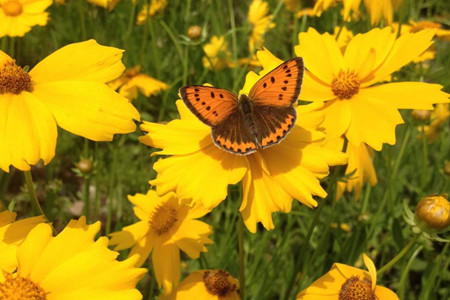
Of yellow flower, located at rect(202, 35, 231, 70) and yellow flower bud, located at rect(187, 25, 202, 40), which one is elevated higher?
yellow flower bud, located at rect(187, 25, 202, 40)

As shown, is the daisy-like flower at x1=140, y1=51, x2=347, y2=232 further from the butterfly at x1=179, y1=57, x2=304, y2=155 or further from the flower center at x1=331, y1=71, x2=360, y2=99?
the flower center at x1=331, y1=71, x2=360, y2=99

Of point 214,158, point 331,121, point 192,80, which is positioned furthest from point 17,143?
point 192,80

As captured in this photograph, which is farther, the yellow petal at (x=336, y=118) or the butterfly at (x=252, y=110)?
the yellow petal at (x=336, y=118)

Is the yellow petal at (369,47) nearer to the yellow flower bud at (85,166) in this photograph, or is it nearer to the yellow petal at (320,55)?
the yellow petal at (320,55)


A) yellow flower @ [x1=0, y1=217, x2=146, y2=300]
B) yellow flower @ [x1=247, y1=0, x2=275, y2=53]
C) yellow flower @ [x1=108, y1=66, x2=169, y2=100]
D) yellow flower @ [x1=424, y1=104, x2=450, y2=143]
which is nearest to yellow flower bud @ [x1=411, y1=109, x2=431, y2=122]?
yellow flower @ [x1=424, y1=104, x2=450, y2=143]

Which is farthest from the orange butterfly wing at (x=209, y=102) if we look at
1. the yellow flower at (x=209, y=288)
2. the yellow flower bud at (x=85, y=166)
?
the yellow flower bud at (x=85, y=166)

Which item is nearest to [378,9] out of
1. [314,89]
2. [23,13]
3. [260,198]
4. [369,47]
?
[369,47]

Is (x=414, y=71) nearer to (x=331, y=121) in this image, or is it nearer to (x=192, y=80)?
(x=331, y=121)
